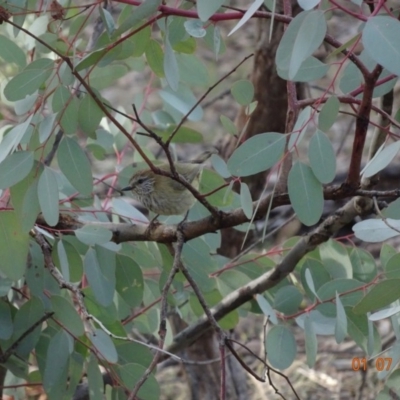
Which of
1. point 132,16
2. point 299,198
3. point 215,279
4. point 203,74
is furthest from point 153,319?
point 132,16

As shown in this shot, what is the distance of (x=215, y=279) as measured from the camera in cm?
253

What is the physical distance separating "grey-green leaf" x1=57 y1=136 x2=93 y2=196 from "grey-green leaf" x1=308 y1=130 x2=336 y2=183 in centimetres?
60

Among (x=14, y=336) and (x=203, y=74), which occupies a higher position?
(x=203, y=74)

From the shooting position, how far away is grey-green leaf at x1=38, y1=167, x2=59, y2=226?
171 cm

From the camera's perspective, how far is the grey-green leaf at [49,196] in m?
1.71

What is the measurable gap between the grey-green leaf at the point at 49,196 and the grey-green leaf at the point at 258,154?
0.42 metres

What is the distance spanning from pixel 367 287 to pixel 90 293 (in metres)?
0.93

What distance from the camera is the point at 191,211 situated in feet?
8.48

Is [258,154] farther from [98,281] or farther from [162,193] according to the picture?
[162,193]

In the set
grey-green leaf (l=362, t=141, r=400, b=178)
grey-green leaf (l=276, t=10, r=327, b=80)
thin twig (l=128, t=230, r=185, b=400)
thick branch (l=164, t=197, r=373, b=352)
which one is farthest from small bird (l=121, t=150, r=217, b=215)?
grey-green leaf (l=276, t=10, r=327, b=80)

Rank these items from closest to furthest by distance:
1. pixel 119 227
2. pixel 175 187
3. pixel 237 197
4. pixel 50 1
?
pixel 50 1 < pixel 119 227 < pixel 237 197 < pixel 175 187

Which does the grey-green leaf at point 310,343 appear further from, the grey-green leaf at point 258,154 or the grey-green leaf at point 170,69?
the grey-green leaf at point 170,69

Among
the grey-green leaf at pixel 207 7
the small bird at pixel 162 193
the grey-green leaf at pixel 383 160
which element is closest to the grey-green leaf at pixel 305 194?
the grey-green leaf at pixel 383 160

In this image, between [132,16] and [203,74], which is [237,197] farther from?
[132,16]
